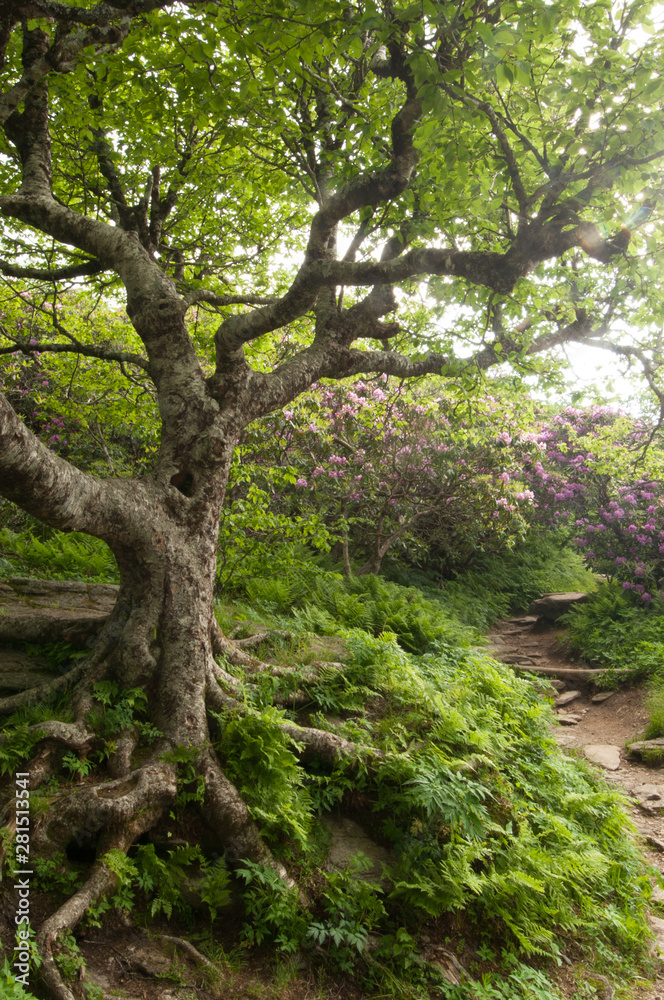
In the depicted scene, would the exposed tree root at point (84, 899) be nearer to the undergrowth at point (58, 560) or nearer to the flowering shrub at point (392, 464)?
the undergrowth at point (58, 560)

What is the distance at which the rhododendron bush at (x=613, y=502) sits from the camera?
11578 mm

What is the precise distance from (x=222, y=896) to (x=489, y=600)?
36.0 feet

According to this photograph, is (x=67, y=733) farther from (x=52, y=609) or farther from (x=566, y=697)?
(x=566, y=697)

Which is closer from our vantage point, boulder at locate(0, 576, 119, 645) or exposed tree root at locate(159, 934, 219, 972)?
exposed tree root at locate(159, 934, 219, 972)

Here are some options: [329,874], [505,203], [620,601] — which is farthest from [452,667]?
[620,601]

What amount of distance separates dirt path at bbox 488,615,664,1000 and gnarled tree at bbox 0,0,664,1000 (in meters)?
3.86

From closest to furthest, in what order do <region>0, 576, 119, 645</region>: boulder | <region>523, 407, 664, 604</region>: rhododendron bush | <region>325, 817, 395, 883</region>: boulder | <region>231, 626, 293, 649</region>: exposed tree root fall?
<region>325, 817, 395, 883</region>: boulder
<region>0, 576, 119, 645</region>: boulder
<region>231, 626, 293, 649</region>: exposed tree root
<region>523, 407, 664, 604</region>: rhododendron bush

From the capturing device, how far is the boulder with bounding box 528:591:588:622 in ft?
41.3

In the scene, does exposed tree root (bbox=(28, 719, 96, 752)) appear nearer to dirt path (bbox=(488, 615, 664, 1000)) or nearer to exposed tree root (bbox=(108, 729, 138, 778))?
exposed tree root (bbox=(108, 729, 138, 778))

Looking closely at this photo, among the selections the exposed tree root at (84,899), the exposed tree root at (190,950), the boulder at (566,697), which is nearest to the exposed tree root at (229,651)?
the exposed tree root at (84,899)

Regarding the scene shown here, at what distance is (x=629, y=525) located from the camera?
12.6 meters

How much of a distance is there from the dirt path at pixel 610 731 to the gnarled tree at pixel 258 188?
12.7 ft

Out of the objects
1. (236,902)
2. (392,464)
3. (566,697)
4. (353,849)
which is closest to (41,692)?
(236,902)

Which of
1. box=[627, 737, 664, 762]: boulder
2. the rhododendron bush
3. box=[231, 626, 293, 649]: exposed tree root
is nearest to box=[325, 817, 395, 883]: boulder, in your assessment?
box=[231, 626, 293, 649]: exposed tree root
